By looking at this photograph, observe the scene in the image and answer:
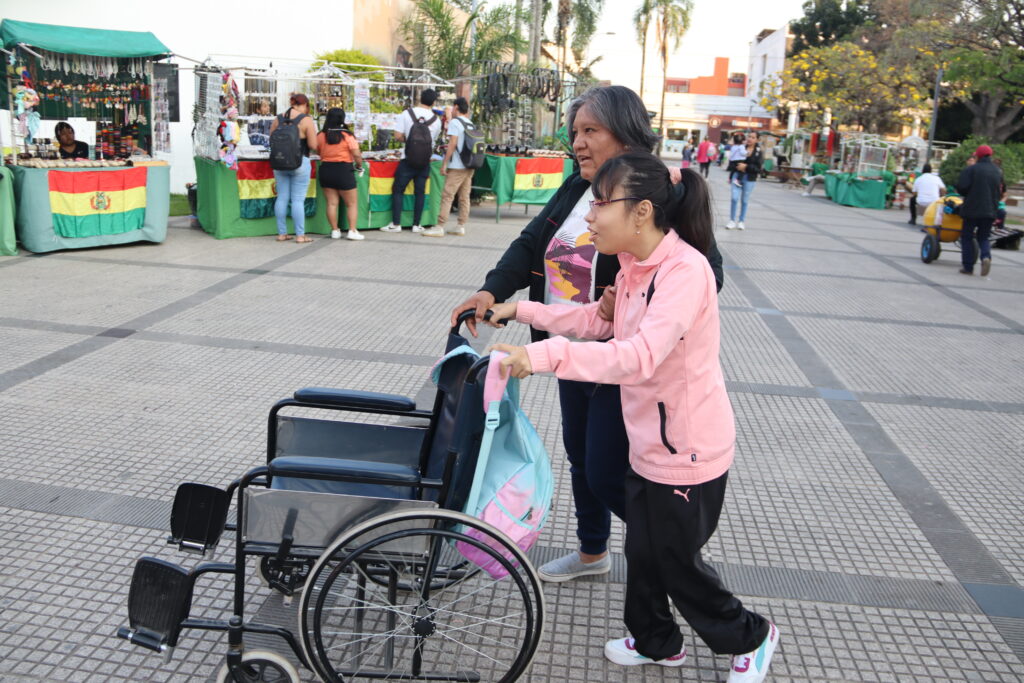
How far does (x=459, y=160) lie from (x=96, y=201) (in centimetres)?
425

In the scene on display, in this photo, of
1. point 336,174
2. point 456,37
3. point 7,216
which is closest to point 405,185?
point 336,174

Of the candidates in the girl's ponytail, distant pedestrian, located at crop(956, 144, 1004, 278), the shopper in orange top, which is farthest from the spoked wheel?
distant pedestrian, located at crop(956, 144, 1004, 278)

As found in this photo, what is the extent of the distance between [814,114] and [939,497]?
34199 mm

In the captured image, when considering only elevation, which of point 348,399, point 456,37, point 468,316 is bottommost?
point 348,399

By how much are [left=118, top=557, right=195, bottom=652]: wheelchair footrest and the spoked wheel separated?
0.31 meters

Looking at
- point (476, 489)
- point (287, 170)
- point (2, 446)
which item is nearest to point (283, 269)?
point (287, 170)

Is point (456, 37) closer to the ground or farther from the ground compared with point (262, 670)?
farther from the ground

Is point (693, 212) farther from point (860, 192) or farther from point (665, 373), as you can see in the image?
point (860, 192)

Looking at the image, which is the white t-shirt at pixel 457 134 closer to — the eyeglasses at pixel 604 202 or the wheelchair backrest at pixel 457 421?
the wheelchair backrest at pixel 457 421

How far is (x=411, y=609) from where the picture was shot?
7.70 feet

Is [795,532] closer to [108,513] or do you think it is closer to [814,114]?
[108,513]

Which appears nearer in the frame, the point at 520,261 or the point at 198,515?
the point at 198,515

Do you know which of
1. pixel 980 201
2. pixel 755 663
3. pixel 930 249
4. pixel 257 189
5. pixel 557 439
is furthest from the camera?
pixel 930 249

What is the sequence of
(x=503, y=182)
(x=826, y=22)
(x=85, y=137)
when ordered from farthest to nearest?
(x=826, y=22), (x=503, y=182), (x=85, y=137)
